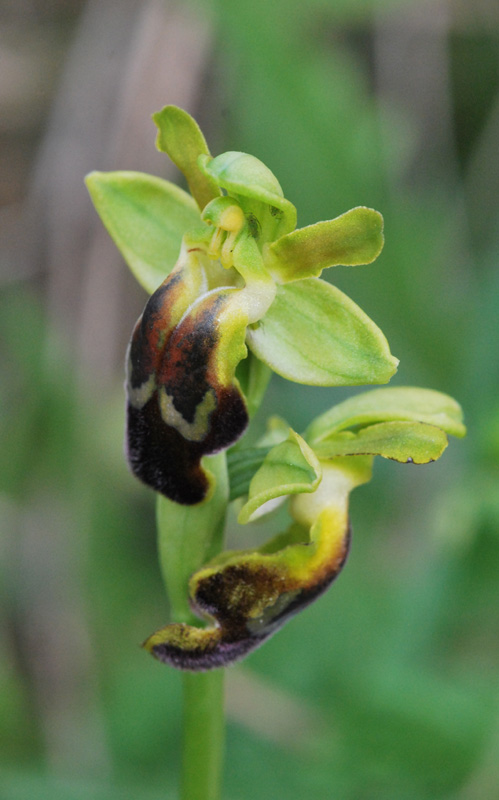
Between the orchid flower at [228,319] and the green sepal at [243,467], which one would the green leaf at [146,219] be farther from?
the green sepal at [243,467]

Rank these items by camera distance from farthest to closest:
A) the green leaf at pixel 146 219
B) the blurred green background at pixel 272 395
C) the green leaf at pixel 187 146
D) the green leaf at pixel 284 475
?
the blurred green background at pixel 272 395, the green leaf at pixel 146 219, the green leaf at pixel 187 146, the green leaf at pixel 284 475

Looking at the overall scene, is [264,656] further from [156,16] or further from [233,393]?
[156,16]

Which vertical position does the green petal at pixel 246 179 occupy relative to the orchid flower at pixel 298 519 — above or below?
above

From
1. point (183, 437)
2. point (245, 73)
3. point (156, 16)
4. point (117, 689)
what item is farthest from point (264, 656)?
point (156, 16)

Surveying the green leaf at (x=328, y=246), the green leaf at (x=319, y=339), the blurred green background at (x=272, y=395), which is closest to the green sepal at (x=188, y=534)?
the green leaf at (x=319, y=339)

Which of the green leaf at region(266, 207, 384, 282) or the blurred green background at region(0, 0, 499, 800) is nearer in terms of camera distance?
the green leaf at region(266, 207, 384, 282)

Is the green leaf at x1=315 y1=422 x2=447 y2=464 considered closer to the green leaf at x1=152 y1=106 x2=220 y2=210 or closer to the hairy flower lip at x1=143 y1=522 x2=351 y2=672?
the hairy flower lip at x1=143 y1=522 x2=351 y2=672

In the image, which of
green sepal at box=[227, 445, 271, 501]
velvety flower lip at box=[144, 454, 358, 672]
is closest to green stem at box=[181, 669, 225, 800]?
velvety flower lip at box=[144, 454, 358, 672]
